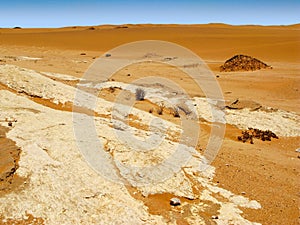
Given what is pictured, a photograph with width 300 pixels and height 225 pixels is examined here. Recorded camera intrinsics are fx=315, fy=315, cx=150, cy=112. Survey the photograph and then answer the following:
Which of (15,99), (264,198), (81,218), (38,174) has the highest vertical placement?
(15,99)

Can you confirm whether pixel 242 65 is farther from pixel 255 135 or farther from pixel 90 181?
pixel 90 181

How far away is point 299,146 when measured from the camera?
8.35 meters

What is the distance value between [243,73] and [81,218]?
1773cm

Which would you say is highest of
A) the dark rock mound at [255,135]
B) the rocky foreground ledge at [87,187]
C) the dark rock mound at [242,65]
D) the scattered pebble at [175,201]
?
the dark rock mound at [242,65]

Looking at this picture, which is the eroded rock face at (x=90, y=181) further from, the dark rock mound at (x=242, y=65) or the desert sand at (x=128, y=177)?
the dark rock mound at (x=242, y=65)

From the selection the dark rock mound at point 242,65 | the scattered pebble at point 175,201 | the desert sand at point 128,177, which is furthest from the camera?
the dark rock mound at point 242,65

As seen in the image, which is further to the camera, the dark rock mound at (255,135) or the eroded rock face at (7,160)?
the dark rock mound at (255,135)

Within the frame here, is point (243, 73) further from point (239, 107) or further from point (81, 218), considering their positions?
point (81, 218)

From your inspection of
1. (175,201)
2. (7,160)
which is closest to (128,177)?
(175,201)

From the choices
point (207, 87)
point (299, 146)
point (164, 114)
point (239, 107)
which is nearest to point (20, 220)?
point (164, 114)

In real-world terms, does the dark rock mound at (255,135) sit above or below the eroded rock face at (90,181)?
below

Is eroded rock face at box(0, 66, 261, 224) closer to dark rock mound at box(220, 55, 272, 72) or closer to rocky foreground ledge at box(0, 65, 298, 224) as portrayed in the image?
rocky foreground ledge at box(0, 65, 298, 224)

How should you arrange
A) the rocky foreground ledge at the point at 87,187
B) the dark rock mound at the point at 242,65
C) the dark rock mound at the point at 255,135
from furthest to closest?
1. the dark rock mound at the point at 242,65
2. the dark rock mound at the point at 255,135
3. the rocky foreground ledge at the point at 87,187

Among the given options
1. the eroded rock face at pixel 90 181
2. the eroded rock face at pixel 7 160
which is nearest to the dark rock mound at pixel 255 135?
the eroded rock face at pixel 90 181
